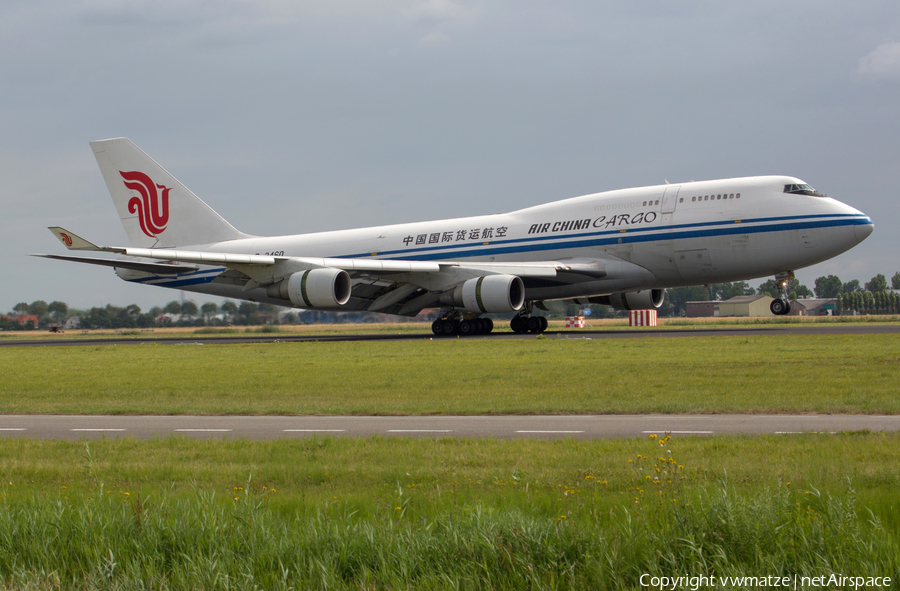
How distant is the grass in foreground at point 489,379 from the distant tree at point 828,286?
16541cm

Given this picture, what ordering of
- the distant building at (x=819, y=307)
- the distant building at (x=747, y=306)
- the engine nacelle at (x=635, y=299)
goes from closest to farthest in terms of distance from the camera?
the engine nacelle at (x=635, y=299), the distant building at (x=747, y=306), the distant building at (x=819, y=307)

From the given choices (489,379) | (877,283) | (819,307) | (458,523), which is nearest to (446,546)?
(458,523)

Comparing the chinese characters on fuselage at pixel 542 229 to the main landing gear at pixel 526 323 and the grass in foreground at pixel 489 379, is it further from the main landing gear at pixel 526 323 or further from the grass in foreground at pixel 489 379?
A: the grass in foreground at pixel 489 379

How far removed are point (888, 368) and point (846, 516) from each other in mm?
13847

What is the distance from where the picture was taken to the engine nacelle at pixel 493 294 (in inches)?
1339

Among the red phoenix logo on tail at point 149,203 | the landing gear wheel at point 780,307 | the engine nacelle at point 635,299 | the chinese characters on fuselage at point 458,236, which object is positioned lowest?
the landing gear wheel at point 780,307

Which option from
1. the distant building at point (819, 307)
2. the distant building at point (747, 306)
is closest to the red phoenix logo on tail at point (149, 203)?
the distant building at point (747, 306)

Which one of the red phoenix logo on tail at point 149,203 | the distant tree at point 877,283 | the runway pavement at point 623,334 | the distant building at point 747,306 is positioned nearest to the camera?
the runway pavement at point 623,334

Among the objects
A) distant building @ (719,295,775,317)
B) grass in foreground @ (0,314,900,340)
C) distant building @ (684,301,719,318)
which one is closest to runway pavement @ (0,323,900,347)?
grass in foreground @ (0,314,900,340)

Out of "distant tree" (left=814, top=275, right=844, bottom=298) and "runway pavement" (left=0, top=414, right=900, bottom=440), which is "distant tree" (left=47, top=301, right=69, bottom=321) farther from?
"distant tree" (left=814, top=275, right=844, bottom=298)

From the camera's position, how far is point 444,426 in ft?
38.1

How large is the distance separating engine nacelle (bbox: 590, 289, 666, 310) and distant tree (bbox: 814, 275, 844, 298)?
15523cm

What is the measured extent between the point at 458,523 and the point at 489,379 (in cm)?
1232

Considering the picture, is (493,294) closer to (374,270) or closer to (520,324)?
(374,270)
